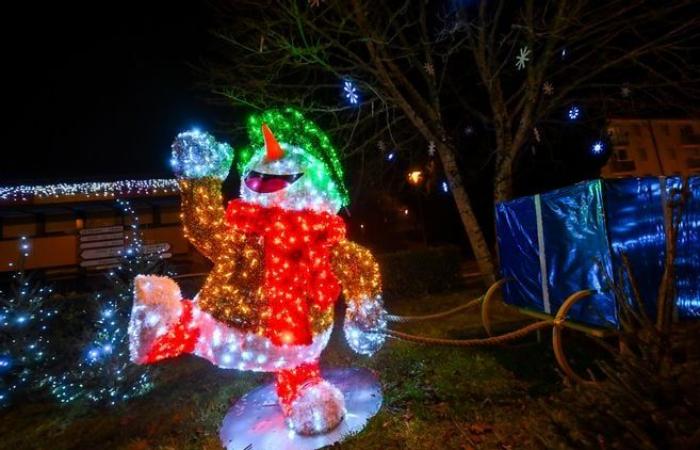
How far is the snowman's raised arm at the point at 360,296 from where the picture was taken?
13.3 feet

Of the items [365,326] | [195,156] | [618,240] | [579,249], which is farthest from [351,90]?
[618,240]

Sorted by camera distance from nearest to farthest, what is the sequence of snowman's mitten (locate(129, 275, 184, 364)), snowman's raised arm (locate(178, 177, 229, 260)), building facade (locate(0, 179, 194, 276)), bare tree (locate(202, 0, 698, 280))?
snowman's mitten (locate(129, 275, 184, 364)) < snowman's raised arm (locate(178, 177, 229, 260)) < bare tree (locate(202, 0, 698, 280)) < building facade (locate(0, 179, 194, 276))

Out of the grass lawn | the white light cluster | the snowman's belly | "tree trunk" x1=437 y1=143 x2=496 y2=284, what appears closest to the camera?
the snowman's belly

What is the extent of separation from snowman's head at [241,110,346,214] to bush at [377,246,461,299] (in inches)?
257

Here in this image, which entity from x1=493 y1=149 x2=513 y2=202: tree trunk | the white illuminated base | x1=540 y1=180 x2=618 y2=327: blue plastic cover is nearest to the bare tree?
x1=493 y1=149 x2=513 y2=202: tree trunk

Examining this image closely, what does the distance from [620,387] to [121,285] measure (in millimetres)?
5985

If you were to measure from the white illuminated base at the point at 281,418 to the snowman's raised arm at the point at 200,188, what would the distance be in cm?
193

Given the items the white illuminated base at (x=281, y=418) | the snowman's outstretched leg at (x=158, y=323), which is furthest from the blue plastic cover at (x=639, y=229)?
the snowman's outstretched leg at (x=158, y=323)

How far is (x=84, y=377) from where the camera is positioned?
5.37m

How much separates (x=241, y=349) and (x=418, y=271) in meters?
7.80

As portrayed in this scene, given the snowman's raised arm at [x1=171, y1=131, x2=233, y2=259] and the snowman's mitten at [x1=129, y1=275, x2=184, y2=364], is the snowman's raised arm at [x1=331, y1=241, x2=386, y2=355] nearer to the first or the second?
the snowman's raised arm at [x1=171, y1=131, x2=233, y2=259]

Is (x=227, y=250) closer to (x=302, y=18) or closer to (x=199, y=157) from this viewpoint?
(x=199, y=157)

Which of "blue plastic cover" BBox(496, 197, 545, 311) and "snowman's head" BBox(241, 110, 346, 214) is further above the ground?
"snowman's head" BBox(241, 110, 346, 214)

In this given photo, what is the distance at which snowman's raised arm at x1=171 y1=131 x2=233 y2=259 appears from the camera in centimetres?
383
